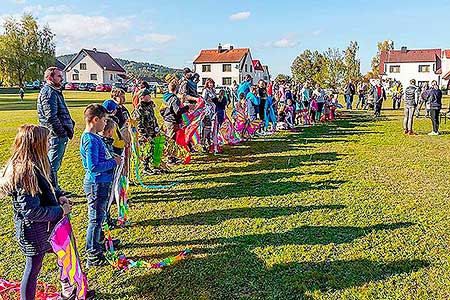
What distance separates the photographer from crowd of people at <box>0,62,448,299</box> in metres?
3.61

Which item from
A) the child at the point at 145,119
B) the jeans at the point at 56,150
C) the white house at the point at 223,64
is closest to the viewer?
the jeans at the point at 56,150

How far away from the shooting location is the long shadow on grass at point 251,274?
14.1ft

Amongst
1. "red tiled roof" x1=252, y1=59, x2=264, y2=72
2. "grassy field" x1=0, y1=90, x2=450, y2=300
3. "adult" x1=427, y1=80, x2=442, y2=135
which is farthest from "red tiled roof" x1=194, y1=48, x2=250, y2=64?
"grassy field" x1=0, y1=90, x2=450, y2=300

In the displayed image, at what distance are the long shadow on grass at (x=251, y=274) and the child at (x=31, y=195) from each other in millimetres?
1066

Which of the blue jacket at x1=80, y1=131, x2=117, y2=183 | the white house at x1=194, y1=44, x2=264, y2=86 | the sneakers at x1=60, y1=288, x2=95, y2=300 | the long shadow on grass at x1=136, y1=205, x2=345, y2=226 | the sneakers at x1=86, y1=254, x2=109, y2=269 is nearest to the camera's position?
the sneakers at x1=60, y1=288, x2=95, y2=300

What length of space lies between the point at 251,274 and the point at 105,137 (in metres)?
2.56

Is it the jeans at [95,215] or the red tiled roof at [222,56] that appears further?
the red tiled roof at [222,56]

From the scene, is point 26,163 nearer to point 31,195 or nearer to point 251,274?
point 31,195

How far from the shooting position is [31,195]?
140 inches

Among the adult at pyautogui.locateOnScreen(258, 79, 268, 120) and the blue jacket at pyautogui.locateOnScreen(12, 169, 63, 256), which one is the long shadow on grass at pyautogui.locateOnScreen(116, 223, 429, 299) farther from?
the adult at pyautogui.locateOnScreen(258, 79, 268, 120)

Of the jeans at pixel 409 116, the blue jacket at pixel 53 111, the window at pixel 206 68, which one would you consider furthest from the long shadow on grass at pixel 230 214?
the window at pixel 206 68

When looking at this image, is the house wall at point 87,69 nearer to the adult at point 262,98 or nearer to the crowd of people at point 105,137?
the crowd of people at point 105,137

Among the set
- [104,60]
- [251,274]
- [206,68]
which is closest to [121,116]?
[251,274]

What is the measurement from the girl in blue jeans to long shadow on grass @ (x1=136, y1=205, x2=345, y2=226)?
2443 mm
